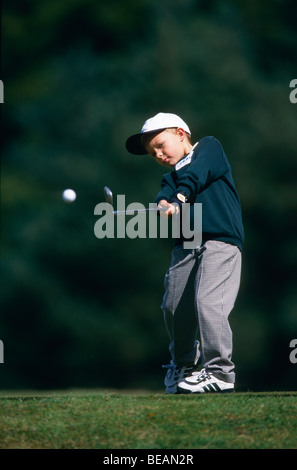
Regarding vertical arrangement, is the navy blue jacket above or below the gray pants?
above

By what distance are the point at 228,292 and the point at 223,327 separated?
18 centimetres

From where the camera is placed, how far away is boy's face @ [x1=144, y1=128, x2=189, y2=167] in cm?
366

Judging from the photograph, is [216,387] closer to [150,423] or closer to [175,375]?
[175,375]

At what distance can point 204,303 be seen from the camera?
334cm

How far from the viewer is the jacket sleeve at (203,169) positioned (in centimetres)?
332

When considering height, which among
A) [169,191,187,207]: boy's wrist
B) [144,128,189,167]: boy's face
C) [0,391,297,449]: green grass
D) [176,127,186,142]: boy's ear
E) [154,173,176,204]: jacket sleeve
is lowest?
[0,391,297,449]: green grass

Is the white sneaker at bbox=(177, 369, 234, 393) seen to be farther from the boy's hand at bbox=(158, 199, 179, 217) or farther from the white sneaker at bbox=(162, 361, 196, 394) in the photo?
the boy's hand at bbox=(158, 199, 179, 217)

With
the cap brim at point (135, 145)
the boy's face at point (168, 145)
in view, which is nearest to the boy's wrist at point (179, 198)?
the boy's face at point (168, 145)

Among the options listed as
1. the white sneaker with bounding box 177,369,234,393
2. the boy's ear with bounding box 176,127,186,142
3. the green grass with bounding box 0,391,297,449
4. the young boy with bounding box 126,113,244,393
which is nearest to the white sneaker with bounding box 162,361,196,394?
the young boy with bounding box 126,113,244,393

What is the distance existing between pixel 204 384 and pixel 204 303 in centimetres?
34

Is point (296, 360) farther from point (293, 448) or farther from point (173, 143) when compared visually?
point (293, 448)

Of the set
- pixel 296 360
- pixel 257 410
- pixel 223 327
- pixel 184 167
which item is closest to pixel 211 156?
pixel 184 167

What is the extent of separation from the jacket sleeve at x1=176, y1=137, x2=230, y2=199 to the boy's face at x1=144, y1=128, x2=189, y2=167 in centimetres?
12

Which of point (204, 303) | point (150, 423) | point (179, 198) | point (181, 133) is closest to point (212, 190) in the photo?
point (179, 198)
